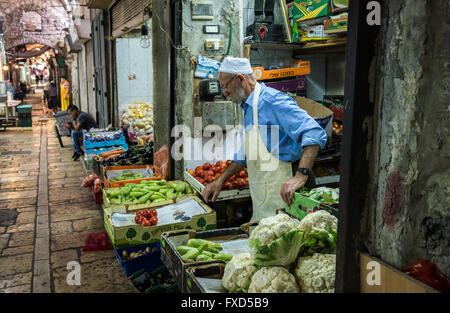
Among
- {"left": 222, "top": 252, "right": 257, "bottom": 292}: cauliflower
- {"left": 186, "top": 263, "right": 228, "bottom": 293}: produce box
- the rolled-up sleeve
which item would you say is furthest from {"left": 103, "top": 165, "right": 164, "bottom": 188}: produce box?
{"left": 222, "top": 252, "right": 257, "bottom": 292}: cauliflower

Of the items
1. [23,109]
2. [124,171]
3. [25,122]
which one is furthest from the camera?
[25,122]

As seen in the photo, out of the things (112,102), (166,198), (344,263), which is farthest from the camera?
(112,102)

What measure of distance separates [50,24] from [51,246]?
20139mm

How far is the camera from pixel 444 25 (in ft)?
4.82

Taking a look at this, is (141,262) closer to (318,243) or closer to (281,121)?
(281,121)

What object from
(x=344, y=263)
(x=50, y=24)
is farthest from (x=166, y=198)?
(x=50, y=24)

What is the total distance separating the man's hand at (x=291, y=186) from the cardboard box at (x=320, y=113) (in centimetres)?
215

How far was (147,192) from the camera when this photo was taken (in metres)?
5.20

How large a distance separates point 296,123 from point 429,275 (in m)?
2.27

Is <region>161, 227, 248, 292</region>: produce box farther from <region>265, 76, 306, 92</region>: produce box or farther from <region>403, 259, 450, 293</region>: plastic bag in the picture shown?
<region>265, 76, 306, 92</region>: produce box

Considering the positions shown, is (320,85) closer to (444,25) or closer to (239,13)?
(239,13)

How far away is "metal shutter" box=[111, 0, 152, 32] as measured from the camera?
7.61 meters

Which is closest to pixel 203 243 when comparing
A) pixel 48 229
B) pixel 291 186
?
pixel 291 186

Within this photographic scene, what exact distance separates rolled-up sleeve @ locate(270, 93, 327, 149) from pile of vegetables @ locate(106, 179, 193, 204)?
190cm
